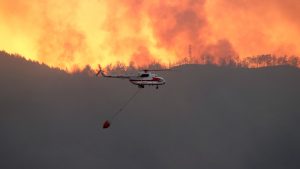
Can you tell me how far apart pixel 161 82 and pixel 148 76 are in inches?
161

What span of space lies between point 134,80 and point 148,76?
13.8 feet

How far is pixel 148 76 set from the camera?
543 feet

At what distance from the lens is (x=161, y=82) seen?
166125 millimetres

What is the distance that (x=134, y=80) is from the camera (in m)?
164

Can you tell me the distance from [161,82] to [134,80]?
7.79 meters
